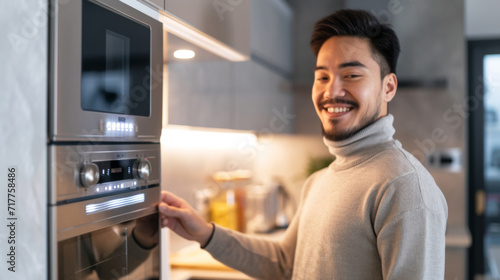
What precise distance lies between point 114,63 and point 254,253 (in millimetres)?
791

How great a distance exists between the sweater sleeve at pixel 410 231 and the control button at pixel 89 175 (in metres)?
0.62

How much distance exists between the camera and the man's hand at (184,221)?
1.28 meters

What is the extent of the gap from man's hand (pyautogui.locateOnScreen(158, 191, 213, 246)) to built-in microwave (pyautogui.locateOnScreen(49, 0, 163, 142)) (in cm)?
31

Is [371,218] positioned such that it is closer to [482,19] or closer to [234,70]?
[234,70]

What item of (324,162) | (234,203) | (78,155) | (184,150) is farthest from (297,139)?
(78,155)

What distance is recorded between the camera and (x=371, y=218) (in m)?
1.16

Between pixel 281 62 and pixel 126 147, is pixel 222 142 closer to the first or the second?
pixel 281 62

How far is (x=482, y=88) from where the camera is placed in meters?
3.28

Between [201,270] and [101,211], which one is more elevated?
[101,211]

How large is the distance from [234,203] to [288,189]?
2.42 feet

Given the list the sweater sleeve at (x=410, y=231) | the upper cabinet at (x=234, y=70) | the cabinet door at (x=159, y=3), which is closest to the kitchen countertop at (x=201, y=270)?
the upper cabinet at (x=234, y=70)

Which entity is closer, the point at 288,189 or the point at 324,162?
the point at 324,162

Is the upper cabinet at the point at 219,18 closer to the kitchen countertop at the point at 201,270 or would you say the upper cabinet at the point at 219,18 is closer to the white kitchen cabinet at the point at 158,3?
the white kitchen cabinet at the point at 158,3

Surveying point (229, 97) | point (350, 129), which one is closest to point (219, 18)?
point (350, 129)
